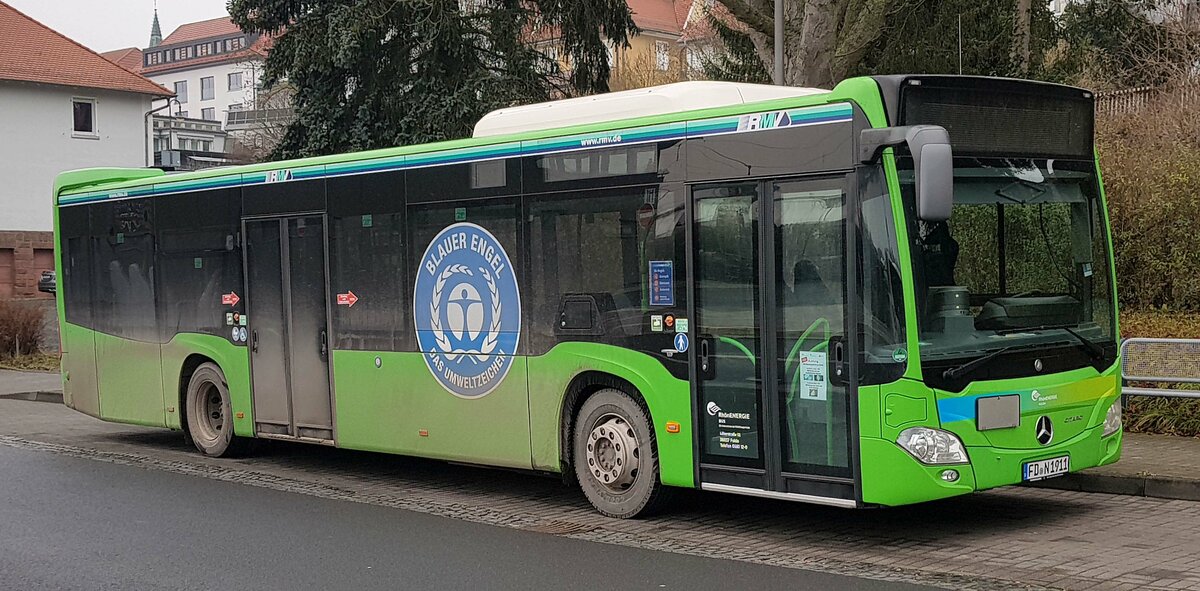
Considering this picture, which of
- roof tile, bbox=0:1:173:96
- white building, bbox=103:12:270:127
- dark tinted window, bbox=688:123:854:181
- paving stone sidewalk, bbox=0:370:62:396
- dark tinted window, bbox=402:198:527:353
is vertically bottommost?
paving stone sidewalk, bbox=0:370:62:396

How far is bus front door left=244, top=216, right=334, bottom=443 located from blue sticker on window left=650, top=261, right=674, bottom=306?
13.3 feet

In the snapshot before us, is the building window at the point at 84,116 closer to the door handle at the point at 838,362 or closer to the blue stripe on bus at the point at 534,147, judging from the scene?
the blue stripe on bus at the point at 534,147

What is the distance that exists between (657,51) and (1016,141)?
49244 millimetres

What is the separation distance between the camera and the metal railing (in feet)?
41.0

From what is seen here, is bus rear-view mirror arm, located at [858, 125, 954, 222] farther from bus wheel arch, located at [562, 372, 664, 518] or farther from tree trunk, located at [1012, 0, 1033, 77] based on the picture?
tree trunk, located at [1012, 0, 1033, 77]

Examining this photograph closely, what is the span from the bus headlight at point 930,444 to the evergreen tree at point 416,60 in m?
22.9

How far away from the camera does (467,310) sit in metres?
11.5

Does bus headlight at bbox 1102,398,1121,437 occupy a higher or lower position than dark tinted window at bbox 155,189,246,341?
lower

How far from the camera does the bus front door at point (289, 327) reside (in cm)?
1305

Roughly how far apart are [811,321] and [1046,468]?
1.78 metres

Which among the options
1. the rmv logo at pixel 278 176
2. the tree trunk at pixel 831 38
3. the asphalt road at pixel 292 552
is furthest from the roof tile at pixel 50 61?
the asphalt road at pixel 292 552

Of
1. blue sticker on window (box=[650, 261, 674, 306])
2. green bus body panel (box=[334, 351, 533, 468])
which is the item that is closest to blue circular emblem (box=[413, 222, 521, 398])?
green bus body panel (box=[334, 351, 533, 468])

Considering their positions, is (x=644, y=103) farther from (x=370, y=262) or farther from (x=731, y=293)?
(x=370, y=262)

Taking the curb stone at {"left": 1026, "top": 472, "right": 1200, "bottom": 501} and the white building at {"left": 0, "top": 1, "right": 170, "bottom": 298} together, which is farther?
the white building at {"left": 0, "top": 1, "right": 170, "bottom": 298}
